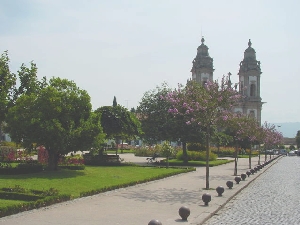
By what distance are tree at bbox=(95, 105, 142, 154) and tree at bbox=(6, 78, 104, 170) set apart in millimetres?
9095

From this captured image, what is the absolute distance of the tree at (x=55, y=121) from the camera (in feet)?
66.6

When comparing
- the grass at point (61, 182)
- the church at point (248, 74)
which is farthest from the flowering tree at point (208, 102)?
the church at point (248, 74)

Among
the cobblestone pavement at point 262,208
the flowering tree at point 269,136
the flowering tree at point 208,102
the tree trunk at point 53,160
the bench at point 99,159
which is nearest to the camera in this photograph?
the cobblestone pavement at point 262,208

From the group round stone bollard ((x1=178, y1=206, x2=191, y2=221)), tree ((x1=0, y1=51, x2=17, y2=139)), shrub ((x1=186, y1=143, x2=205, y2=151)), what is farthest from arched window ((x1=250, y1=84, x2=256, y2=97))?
round stone bollard ((x1=178, y1=206, x2=191, y2=221))

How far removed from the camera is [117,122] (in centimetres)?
3134

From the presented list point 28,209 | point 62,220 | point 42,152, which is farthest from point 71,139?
point 62,220

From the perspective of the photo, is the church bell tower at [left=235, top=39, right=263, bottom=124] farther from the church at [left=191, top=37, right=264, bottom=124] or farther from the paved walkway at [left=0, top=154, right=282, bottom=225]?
the paved walkway at [left=0, top=154, right=282, bottom=225]

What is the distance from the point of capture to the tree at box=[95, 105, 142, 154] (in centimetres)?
3136

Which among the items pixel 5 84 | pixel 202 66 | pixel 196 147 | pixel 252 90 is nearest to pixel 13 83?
pixel 5 84

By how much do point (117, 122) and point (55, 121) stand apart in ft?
36.5

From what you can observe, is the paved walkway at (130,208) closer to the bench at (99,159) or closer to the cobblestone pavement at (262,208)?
the cobblestone pavement at (262,208)

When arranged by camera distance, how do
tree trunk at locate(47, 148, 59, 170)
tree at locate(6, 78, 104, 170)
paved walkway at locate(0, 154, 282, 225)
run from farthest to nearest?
tree trunk at locate(47, 148, 59, 170), tree at locate(6, 78, 104, 170), paved walkway at locate(0, 154, 282, 225)

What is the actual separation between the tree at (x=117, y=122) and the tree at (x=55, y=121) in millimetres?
9095

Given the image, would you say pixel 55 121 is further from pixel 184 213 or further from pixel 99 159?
pixel 184 213
